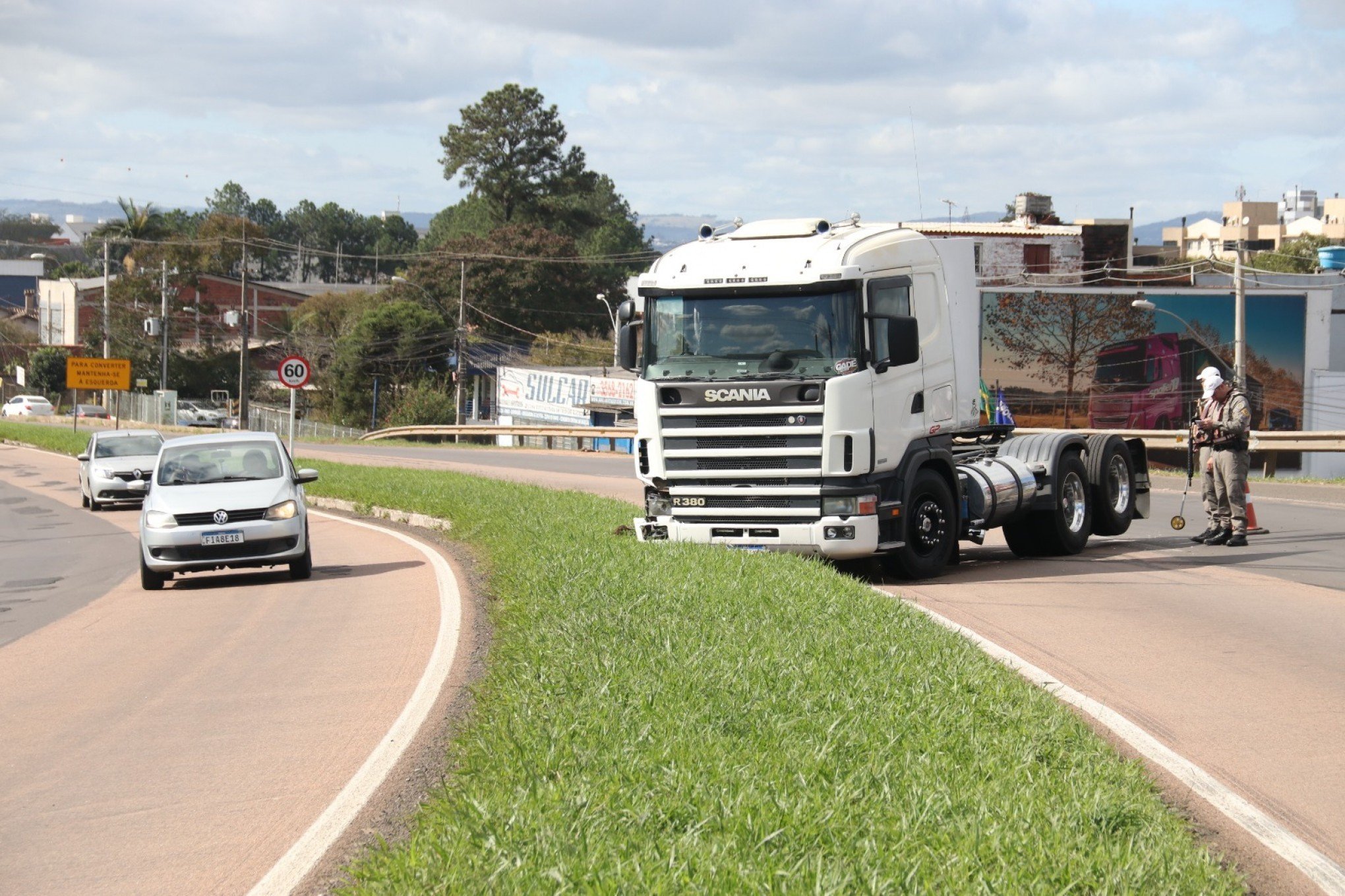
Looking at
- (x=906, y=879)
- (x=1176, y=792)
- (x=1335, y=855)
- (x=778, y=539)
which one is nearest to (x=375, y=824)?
(x=906, y=879)

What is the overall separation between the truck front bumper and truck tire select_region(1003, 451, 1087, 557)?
349 cm

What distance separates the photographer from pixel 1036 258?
222 ft

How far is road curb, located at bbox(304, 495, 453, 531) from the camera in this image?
2267 centimetres

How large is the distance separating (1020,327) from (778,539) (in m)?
49.0

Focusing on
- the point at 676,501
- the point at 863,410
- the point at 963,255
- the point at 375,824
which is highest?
the point at 963,255

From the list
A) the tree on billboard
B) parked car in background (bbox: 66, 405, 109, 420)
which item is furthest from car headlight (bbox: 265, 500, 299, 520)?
parked car in background (bbox: 66, 405, 109, 420)

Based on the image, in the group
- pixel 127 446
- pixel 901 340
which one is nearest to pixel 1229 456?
pixel 901 340

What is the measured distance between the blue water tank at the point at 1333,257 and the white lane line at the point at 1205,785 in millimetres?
61808

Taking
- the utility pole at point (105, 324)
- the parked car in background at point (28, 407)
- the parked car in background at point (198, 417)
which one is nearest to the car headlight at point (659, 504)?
the parked car in background at point (198, 417)

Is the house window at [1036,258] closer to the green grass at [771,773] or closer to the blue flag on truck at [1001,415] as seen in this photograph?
the blue flag on truck at [1001,415]

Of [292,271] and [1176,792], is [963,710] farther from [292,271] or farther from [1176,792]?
[292,271]

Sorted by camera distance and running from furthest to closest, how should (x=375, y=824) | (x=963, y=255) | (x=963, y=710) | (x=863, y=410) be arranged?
(x=963, y=255) < (x=863, y=410) < (x=963, y=710) < (x=375, y=824)

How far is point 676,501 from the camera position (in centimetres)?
1437

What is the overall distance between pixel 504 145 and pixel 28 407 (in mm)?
35727
